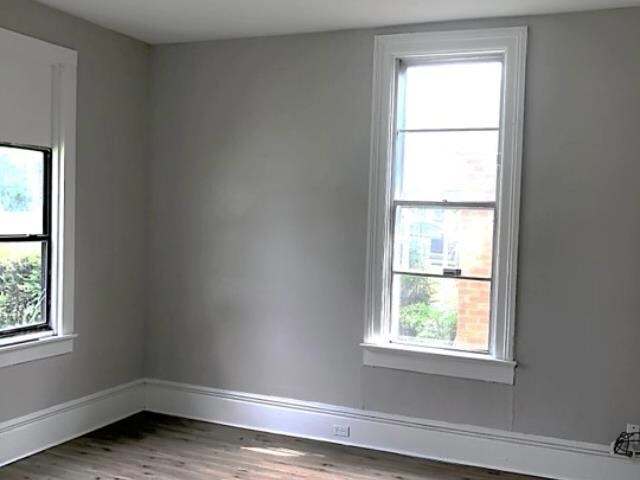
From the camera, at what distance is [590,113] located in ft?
12.0

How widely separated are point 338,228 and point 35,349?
1.87 meters

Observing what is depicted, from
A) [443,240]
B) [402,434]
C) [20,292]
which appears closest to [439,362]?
[402,434]

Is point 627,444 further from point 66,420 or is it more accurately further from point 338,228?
point 66,420

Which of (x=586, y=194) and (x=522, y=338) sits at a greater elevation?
(x=586, y=194)

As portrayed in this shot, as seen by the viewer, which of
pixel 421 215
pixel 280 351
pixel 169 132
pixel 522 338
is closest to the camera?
pixel 522 338

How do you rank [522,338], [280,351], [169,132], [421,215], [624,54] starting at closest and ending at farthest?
[624,54]
[522,338]
[421,215]
[280,351]
[169,132]

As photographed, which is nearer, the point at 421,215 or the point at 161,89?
the point at 421,215

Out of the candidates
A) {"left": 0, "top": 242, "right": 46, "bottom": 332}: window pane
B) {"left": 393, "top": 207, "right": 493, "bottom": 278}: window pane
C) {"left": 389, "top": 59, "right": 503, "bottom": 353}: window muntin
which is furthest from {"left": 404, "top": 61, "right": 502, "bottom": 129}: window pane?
{"left": 0, "top": 242, "right": 46, "bottom": 332}: window pane

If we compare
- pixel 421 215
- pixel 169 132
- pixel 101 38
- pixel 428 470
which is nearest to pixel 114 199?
pixel 169 132

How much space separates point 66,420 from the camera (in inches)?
162

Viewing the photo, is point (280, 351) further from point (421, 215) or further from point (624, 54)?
point (624, 54)

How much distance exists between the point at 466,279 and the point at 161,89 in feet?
7.84

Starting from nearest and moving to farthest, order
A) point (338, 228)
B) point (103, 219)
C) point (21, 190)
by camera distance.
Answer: point (21, 190) → point (338, 228) → point (103, 219)

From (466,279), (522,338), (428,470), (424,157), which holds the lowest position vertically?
(428,470)
